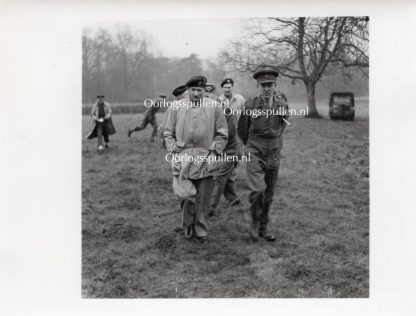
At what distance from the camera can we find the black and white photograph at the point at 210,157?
221 inches

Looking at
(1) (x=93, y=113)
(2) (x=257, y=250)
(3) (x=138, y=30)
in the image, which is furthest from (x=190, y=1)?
(2) (x=257, y=250)

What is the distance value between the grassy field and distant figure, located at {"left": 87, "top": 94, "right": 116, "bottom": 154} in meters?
0.14

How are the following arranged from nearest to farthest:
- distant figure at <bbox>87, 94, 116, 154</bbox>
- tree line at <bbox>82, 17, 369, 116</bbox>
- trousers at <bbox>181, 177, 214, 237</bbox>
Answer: tree line at <bbox>82, 17, 369, 116</bbox>, trousers at <bbox>181, 177, 214, 237</bbox>, distant figure at <bbox>87, 94, 116, 154</bbox>

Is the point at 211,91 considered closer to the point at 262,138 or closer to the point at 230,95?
the point at 230,95

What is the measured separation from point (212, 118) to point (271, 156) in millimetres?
779

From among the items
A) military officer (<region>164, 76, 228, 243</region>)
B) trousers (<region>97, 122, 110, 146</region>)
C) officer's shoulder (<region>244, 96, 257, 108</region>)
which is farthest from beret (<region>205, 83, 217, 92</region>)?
trousers (<region>97, 122, 110, 146</region>)

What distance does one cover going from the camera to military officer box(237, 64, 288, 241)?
5.89 m

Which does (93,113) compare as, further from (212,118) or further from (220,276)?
(220,276)

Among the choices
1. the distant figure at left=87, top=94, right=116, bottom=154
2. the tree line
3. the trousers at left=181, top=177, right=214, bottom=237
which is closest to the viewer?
the tree line

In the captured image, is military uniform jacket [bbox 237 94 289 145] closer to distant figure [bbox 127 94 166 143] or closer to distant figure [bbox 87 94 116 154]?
distant figure [bbox 127 94 166 143]

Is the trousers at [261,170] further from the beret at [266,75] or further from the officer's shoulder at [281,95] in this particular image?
the beret at [266,75]

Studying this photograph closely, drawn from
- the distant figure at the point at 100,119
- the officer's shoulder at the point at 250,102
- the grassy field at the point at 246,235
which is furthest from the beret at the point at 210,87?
the distant figure at the point at 100,119

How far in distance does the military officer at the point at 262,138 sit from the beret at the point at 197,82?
545 mm
